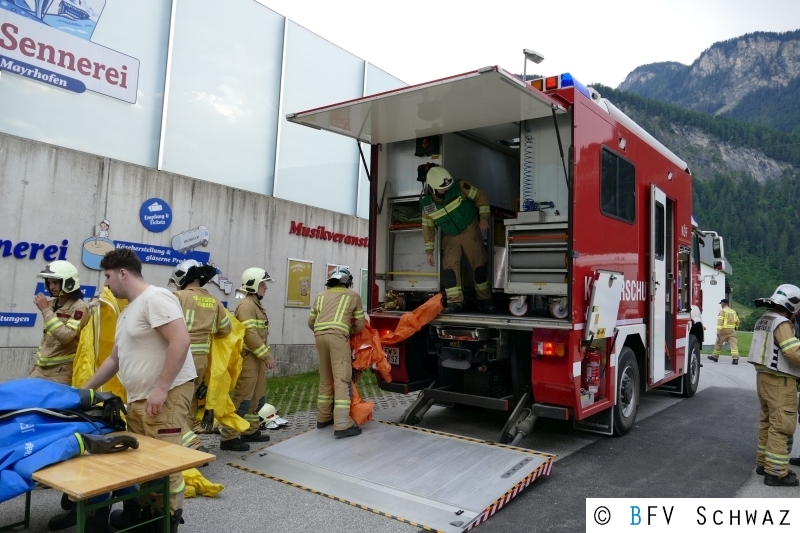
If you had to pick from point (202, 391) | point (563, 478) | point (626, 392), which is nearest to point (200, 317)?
point (202, 391)

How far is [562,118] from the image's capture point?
5402mm

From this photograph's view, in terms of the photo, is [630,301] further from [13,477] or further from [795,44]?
[795,44]

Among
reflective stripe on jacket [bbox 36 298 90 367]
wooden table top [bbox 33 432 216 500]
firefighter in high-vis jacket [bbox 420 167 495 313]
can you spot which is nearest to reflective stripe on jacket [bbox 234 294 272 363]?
reflective stripe on jacket [bbox 36 298 90 367]

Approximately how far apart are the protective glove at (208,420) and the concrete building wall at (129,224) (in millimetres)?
2631

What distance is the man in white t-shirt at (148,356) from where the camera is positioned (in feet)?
10.2

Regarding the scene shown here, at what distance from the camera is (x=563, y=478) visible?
4750mm

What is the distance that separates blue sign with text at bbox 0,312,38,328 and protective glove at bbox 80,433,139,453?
188 inches

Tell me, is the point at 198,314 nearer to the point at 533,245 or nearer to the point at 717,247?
the point at 533,245

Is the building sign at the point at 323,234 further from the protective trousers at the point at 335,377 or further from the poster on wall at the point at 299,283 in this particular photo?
the protective trousers at the point at 335,377

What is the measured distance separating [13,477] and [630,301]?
18.1 ft

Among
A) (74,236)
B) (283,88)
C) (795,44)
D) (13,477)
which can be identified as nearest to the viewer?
(13,477)

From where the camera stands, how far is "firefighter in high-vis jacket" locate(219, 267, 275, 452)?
546 cm

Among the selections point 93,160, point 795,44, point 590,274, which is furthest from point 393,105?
point 795,44

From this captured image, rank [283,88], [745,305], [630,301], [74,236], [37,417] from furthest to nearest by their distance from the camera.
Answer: [745,305], [283,88], [74,236], [630,301], [37,417]
